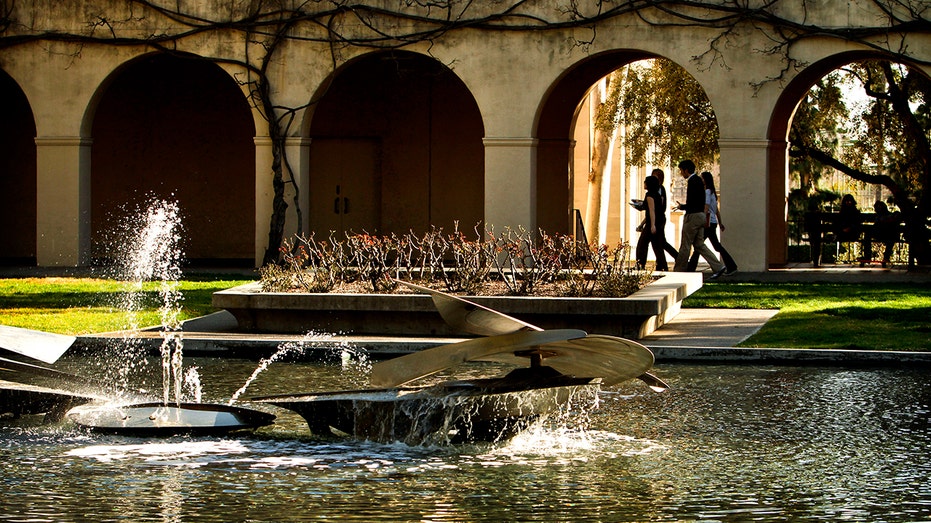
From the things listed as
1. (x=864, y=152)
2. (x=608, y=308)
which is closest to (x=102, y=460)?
(x=608, y=308)

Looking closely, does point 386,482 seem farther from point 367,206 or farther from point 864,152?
point 864,152

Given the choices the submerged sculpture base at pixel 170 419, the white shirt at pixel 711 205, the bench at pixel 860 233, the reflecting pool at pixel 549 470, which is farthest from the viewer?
the bench at pixel 860 233

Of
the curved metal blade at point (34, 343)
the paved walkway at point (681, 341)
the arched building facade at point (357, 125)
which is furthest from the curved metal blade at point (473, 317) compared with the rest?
the arched building facade at point (357, 125)

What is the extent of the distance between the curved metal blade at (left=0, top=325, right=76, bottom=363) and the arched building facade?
1197cm

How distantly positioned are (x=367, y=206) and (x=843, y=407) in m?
16.7

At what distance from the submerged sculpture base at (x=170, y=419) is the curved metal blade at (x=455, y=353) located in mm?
836

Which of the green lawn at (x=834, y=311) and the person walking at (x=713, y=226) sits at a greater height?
the person walking at (x=713, y=226)

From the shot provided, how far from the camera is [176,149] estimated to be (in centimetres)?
2533

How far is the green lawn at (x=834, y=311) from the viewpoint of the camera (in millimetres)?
12438

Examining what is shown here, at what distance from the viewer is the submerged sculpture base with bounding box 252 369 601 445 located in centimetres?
809

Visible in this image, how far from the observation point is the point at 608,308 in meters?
12.4

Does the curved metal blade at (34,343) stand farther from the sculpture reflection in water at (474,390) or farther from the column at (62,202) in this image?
the column at (62,202)

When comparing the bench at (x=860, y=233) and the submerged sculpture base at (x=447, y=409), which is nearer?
the submerged sculpture base at (x=447, y=409)

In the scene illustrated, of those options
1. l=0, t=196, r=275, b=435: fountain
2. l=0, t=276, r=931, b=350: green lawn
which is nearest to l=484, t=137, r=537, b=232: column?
l=0, t=276, r=931, b=350: green lawn
